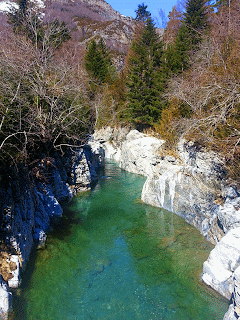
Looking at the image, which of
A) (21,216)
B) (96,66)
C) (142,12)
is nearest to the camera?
(21,216)

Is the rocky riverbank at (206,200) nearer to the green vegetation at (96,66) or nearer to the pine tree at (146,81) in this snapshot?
the pine tree at (146,81)

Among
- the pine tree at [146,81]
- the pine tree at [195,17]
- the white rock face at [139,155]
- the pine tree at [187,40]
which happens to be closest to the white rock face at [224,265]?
the white rock face at [139,155]

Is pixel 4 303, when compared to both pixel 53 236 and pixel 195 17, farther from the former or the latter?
pixel 195 17

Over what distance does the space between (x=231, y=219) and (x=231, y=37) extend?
876 cm

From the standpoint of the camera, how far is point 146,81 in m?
21.0

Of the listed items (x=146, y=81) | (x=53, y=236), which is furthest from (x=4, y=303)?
(x=146, y=81)

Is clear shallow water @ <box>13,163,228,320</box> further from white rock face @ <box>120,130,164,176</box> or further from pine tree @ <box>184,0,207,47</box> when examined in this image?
pine tree @ <box>184,0,207,47</box>

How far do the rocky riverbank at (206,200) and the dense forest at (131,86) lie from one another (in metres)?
0.69

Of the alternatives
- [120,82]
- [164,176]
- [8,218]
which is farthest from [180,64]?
[8,218]

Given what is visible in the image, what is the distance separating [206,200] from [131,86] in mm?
15930

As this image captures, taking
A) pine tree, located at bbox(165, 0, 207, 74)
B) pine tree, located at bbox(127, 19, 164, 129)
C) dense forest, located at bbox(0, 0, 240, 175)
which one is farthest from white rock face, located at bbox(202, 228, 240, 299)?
pine tree, located at bbox(165, 0, 207, 74)

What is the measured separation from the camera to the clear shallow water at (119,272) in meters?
4.88

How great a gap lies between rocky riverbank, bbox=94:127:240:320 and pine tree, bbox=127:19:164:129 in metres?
9.15

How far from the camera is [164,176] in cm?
1008
